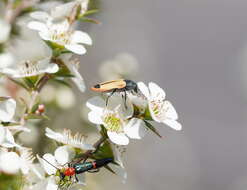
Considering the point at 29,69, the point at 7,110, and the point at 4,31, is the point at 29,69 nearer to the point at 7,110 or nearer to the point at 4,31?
the point at 7,110

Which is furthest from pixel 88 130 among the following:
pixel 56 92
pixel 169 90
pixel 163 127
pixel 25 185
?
pixel 169 90

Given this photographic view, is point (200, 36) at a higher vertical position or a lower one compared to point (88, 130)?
lower

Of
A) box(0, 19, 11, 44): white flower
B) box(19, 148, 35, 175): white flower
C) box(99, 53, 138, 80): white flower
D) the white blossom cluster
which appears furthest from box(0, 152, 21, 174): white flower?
box(99, 53, 138, 80): white flower

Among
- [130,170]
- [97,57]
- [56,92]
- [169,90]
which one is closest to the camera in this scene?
[56,92]

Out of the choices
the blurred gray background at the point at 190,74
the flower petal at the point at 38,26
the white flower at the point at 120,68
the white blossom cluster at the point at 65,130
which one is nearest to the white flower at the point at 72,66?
the white blossom cluster at the point at 65,130

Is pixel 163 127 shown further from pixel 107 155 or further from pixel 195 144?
pixel 107 155

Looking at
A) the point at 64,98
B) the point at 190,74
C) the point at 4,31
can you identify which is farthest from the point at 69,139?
the point at 190,74

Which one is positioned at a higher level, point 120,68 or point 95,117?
point 95,117
